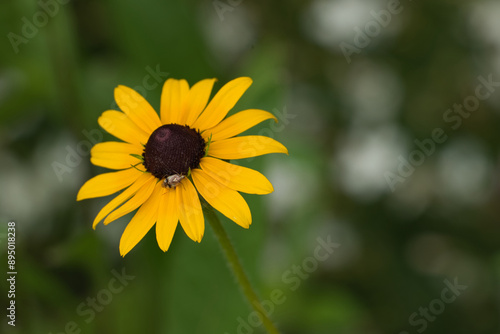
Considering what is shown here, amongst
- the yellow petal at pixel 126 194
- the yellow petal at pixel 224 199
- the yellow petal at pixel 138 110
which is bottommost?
the yellow petal at pixel 224 199

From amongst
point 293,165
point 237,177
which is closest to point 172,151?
point 237,177

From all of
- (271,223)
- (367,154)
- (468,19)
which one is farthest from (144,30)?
(468,19)

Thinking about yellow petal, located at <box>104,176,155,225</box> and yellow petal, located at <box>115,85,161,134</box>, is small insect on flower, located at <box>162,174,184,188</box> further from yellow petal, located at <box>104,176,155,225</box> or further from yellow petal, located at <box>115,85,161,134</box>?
yellow petal, located at <box>115,85,161,134</box>

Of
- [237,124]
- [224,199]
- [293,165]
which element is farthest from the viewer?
[293,165]

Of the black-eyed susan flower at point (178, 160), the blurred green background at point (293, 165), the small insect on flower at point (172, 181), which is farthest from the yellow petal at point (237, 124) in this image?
the blurred green background at point (293, 165)

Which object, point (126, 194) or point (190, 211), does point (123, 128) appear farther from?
point (190, 211)

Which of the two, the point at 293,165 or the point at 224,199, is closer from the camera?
the point at 224,199

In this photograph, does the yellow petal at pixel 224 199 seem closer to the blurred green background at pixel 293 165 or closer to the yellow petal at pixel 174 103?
the yellow petal at pixel 174 103
